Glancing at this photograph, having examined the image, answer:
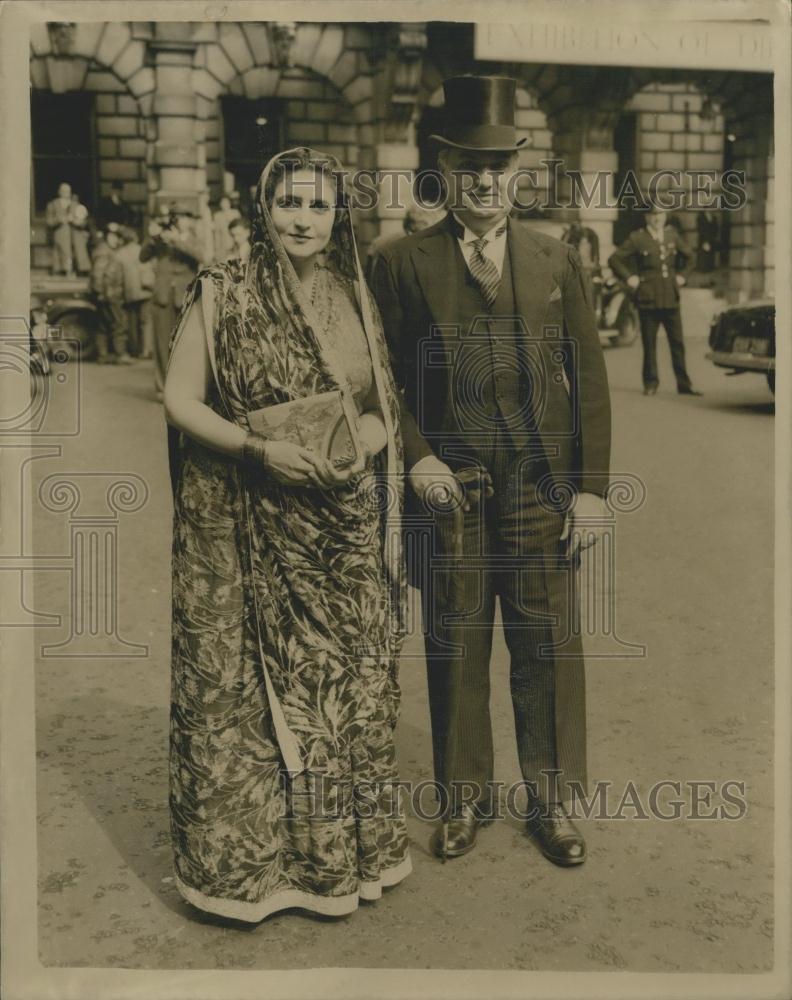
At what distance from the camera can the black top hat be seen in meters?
3.52

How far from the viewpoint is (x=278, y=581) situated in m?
3.33

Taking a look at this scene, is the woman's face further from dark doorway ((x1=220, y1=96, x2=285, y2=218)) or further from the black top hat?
the black top hat

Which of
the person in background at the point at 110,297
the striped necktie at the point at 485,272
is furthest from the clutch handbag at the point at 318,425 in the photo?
the person in background at the point at 110,297

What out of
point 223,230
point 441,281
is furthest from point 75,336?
→ point 223,230

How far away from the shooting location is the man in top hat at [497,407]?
3586 millimetres

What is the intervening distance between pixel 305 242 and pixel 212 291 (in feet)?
0.91

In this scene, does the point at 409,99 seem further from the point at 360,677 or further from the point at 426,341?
the point at 360,677

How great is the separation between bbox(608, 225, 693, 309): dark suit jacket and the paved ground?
10.00ft

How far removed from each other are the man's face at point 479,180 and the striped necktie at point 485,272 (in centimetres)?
7

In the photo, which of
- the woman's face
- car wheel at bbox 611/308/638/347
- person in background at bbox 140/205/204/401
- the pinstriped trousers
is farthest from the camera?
car wheel at bbox 611/308/638/347

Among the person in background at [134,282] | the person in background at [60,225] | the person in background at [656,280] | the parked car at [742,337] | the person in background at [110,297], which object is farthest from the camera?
the person in background at [134,282]

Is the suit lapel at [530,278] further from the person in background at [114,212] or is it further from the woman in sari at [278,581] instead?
the person in background at [114,212]

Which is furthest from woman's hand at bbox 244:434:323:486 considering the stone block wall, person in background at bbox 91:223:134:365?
person in background at bbox 91:223:134:365

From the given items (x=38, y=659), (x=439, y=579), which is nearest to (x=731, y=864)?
(x=439, y=579)
